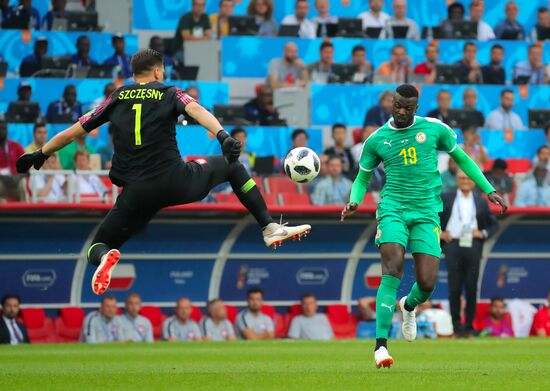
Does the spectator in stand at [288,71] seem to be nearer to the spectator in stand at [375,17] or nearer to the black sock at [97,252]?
the spectator in stand at [375,17]

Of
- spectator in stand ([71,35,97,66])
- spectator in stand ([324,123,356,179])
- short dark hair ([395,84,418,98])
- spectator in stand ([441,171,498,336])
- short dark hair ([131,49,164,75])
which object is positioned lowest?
spectator in stand ([441,171,498,336])

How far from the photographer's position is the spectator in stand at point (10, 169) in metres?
17.5

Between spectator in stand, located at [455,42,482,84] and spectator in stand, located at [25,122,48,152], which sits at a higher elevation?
spectator in stand, located at [455,42,482,84]

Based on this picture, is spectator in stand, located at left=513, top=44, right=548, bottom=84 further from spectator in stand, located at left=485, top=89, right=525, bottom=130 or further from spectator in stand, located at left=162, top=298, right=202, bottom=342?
spectator in stand, located at left=162, top=298, right=202, bottom=342

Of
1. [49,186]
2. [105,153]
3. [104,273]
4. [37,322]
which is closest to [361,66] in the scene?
[105,153]

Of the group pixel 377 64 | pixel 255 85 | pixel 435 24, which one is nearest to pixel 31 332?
pixel 255 85

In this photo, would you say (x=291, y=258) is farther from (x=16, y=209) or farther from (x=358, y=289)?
(x=16, y=209)

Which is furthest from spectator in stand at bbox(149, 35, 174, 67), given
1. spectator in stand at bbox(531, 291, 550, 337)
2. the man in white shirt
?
spectator in stand at bbox(531, 291, 550, 337)

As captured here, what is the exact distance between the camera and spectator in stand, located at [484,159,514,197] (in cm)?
1959

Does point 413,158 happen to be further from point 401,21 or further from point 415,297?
point 401,21

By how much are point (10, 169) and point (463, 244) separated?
6378 millimetres

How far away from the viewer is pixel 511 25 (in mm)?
25703

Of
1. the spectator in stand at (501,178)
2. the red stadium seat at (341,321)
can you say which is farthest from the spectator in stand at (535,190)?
the red stadium seat at (341,321)

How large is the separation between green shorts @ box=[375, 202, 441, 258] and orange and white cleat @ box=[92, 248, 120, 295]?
2.29 metres
